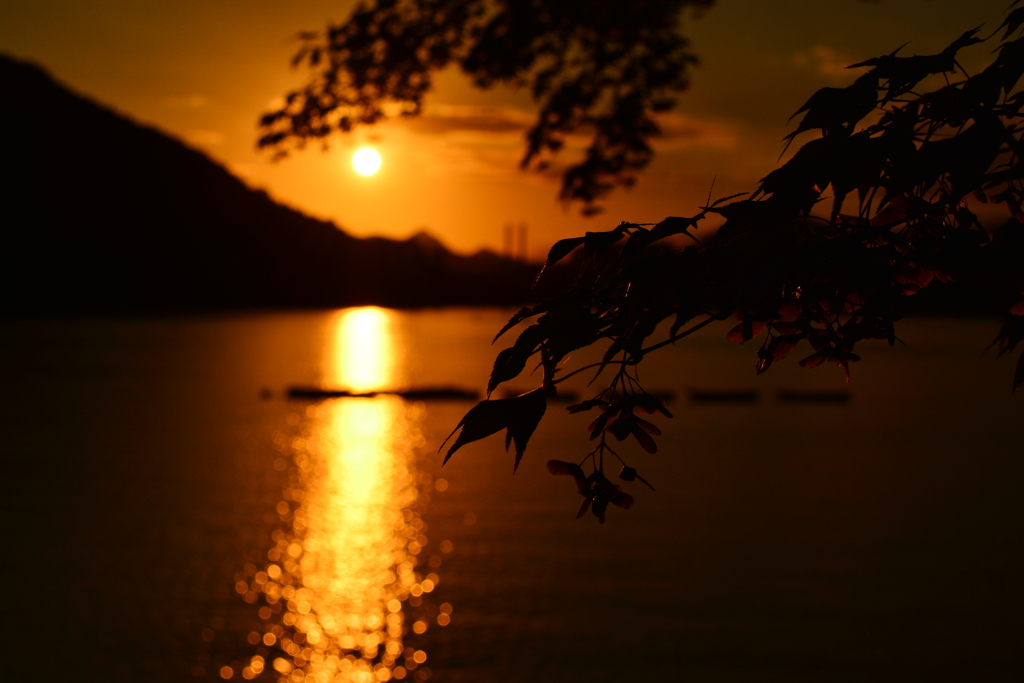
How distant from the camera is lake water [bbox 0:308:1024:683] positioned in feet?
72.6

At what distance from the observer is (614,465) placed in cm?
3578

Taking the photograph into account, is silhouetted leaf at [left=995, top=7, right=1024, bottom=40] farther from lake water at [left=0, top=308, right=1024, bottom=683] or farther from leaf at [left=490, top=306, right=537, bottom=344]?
lake water at [left=0, top=308, right=1024, bottom=683]

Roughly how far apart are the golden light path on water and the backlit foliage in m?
20.8

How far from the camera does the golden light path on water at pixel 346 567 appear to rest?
2167 cm

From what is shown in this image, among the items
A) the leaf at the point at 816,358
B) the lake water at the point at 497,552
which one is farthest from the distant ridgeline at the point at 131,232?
the leaf at the point at 816,358

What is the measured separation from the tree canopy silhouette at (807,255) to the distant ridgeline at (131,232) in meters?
138

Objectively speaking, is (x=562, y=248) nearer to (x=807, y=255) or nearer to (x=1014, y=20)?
(x=807, y=255)

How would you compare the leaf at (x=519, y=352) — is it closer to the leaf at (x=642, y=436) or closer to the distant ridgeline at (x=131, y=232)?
the leaf at (x=642, y=436)

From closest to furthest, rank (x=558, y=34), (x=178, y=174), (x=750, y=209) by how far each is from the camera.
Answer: (x=750, y=209), (x=558, y=34), (x=178, y=174)

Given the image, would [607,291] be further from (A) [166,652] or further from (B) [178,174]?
(B) [178,174]

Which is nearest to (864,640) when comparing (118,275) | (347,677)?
(347,677)

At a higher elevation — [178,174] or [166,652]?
[178,174]

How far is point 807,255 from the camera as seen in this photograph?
1449 millimetres

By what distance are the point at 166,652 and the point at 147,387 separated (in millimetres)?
62765
